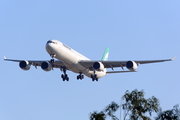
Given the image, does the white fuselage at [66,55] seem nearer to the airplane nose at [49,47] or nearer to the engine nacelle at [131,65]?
the airplane nose at [49,47]

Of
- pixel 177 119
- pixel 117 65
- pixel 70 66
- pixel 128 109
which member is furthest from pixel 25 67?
pixel 177 119

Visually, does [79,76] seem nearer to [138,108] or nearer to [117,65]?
[117,65]

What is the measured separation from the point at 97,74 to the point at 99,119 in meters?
25.2

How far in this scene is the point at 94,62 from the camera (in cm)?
5641

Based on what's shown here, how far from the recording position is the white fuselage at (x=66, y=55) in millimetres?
51250

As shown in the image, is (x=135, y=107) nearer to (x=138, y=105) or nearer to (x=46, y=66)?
(x=138, y=105)

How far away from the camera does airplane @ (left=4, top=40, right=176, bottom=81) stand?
170 feet

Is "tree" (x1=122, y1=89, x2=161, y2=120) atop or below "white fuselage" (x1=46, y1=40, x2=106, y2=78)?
below

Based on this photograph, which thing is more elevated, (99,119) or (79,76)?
(79,76)

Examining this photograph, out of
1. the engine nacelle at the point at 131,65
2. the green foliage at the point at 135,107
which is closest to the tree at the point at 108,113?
the green foliage at the point at 135,107

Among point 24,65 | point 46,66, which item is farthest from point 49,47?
point 24,65

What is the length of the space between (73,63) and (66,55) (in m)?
2.19

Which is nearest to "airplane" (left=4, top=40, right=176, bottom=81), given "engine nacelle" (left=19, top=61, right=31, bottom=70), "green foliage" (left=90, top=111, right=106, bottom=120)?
"engine nacelle" (left=19, top=61, right=31, bottom=70)

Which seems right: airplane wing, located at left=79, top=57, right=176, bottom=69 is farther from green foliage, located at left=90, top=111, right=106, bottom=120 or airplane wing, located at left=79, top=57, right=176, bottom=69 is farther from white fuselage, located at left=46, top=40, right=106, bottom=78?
green foliage, located at left=90, top=111, right=106, bottom=120
